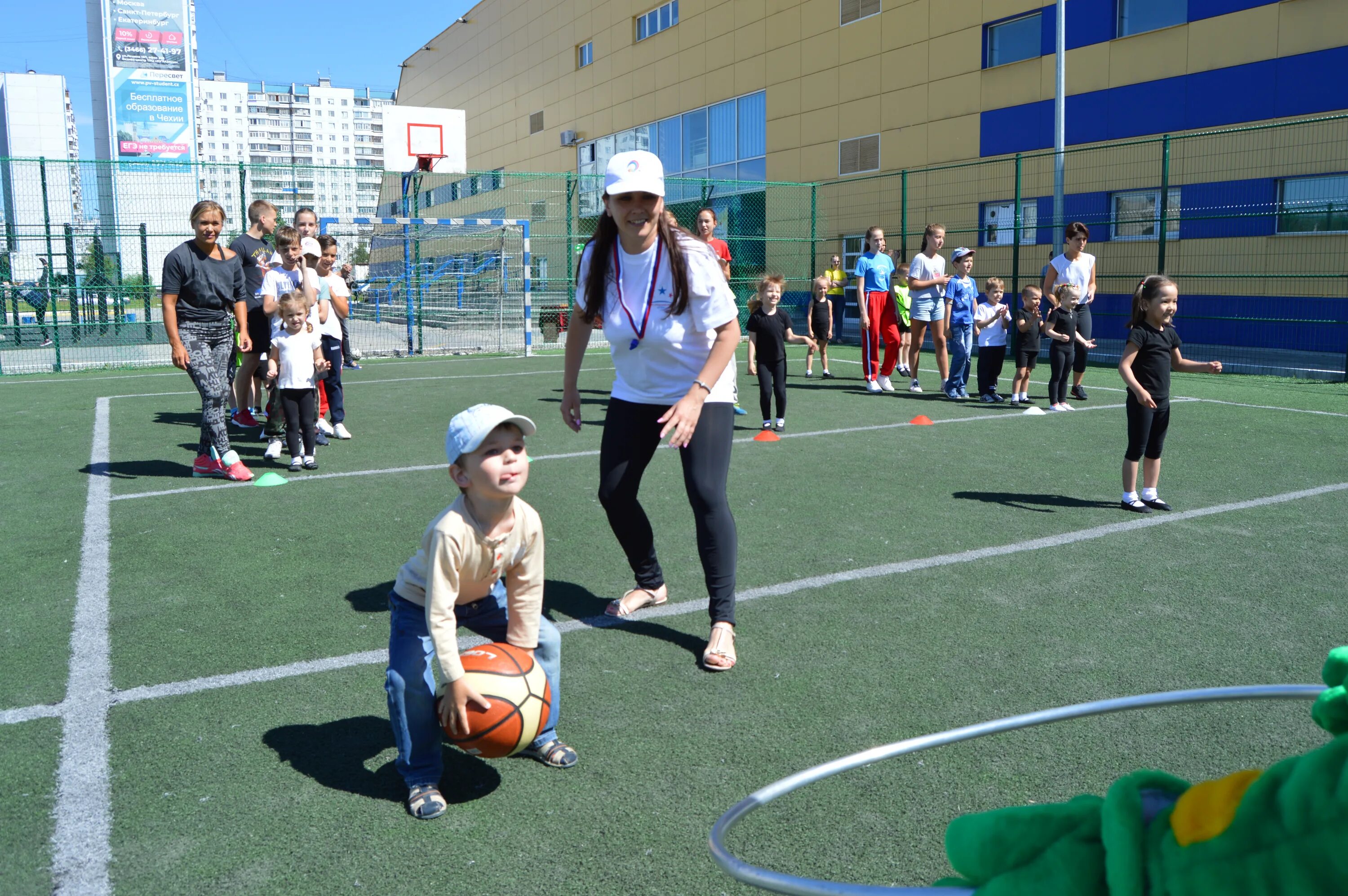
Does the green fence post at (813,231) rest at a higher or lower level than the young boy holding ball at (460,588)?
higher

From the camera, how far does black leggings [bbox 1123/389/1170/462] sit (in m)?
6.69

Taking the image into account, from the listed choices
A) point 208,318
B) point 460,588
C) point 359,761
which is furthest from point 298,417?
point 460,588

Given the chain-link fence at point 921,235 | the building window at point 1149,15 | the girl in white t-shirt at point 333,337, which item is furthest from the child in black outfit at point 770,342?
the building window at point 1149,15

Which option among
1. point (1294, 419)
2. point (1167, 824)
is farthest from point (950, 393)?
point (1167, 824)

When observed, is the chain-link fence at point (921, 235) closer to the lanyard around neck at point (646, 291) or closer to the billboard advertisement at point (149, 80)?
the lanyard around neck at point (646, 291)

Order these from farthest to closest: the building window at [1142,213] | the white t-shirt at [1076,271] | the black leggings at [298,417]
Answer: the building window at [1142,213] < the white t-shirt at [1076,271] < the black leggings at [298,417]

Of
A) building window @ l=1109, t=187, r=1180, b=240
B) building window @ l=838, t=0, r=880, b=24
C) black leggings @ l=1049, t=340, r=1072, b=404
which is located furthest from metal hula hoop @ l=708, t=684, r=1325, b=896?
building window @ l=838, t=0, r=880, b=24

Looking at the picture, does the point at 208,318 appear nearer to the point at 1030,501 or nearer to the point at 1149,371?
the point at 1030,501

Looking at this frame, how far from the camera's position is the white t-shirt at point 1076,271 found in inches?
485

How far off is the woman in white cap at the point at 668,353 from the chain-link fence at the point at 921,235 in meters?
14.2

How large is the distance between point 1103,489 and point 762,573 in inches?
134

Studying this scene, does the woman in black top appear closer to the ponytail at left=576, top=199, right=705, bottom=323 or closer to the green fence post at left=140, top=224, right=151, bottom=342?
the ponytail at left=576, top=199, right=705, bottom=323

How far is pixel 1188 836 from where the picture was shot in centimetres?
107

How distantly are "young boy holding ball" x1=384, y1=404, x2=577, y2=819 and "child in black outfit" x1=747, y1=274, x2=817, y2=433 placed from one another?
7173 mm
